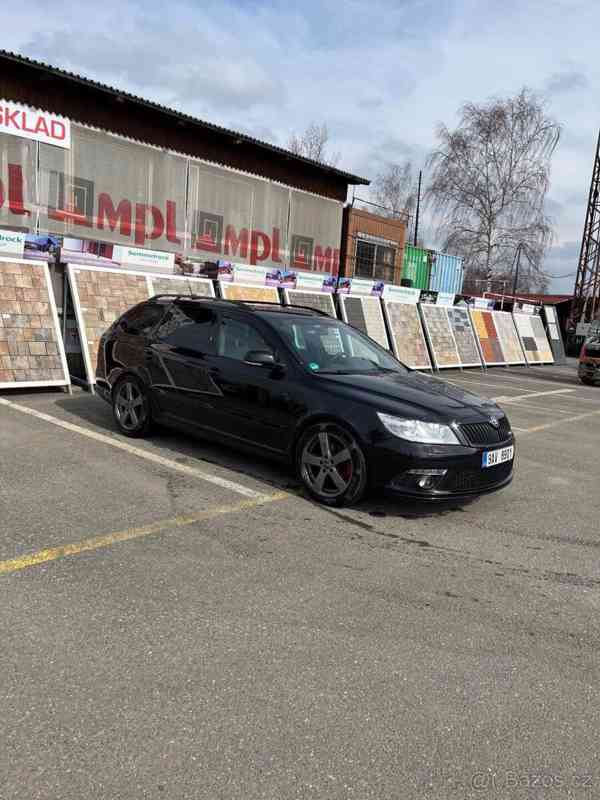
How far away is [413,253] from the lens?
2853cm

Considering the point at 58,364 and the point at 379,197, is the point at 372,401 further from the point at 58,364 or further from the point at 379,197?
the point at 379,197

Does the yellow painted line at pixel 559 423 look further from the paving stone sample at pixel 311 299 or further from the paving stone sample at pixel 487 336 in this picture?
the paving stone sample at pixel 487 336

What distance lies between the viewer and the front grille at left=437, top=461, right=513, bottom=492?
16.1 feet

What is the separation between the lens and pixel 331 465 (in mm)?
5180

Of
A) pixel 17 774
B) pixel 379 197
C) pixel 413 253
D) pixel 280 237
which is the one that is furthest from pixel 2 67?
pixel 379 197

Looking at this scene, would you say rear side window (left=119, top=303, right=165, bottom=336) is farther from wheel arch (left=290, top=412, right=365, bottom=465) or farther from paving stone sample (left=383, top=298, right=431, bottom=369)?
paving stone sample (left=383, top=298, right=431, bottom=369)

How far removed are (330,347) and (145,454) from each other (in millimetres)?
2053

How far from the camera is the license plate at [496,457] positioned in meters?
5.09

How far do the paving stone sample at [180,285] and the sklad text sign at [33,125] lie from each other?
4.31 metres

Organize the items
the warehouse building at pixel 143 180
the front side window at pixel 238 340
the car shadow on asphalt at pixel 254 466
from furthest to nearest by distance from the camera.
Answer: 1. the warehouse building at pixel 143 180
2. the front side window at pixel 238 340
3. the car shadow on asphalt at pixel 254 466

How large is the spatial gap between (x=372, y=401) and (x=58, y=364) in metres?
5.68

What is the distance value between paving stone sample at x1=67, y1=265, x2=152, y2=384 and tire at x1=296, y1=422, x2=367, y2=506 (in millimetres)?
5104

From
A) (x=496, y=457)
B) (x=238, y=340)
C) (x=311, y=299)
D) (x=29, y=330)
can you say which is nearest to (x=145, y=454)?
(x=238, y=340)

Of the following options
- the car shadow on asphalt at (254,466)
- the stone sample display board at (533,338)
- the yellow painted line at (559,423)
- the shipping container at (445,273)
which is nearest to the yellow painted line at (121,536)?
the car shadow on asphalt at (254,466)
